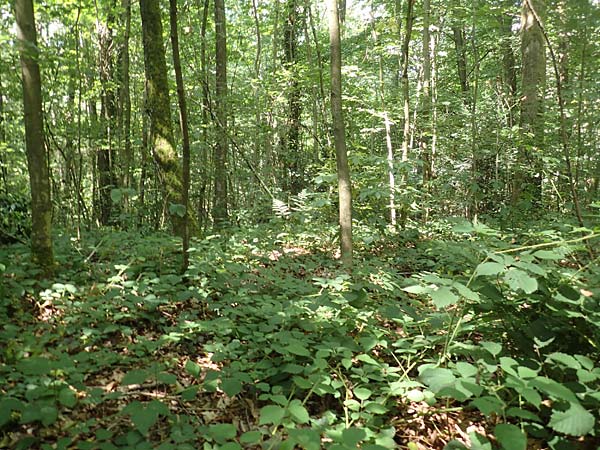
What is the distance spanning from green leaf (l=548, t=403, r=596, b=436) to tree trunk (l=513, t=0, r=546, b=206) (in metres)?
6.59

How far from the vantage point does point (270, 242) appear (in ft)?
20.7

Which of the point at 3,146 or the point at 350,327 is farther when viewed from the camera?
the point at 3,146

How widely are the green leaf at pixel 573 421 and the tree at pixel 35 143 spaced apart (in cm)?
441

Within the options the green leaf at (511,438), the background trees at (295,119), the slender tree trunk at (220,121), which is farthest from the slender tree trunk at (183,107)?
the slender tree trunk at (220,121)

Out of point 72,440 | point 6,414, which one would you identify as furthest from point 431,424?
point 6,414

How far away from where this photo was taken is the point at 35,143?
3.88m

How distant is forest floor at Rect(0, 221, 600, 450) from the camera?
2045 millimetres

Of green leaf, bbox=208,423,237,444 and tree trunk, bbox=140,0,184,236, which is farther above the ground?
tree trunk, bbox=140,0,184,236

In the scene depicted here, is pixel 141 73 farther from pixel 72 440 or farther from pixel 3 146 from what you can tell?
pixel 72 440

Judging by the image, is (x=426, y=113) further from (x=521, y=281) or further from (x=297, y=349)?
(x=297, y=349)

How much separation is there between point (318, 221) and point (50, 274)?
4.66m

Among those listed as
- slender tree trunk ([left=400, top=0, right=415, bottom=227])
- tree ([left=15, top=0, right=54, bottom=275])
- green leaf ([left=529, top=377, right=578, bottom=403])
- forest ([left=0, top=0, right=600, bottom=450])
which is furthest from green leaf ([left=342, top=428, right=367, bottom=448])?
slender tree trunk ([left=400, top=0, right=415, bottom=227])

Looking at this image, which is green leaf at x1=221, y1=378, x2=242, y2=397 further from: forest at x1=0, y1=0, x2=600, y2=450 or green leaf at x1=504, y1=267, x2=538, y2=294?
green leaf at x1=504, y1=267, x2=538, y2=294

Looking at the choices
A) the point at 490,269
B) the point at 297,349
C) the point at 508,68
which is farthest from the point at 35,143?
the point at 508,68
